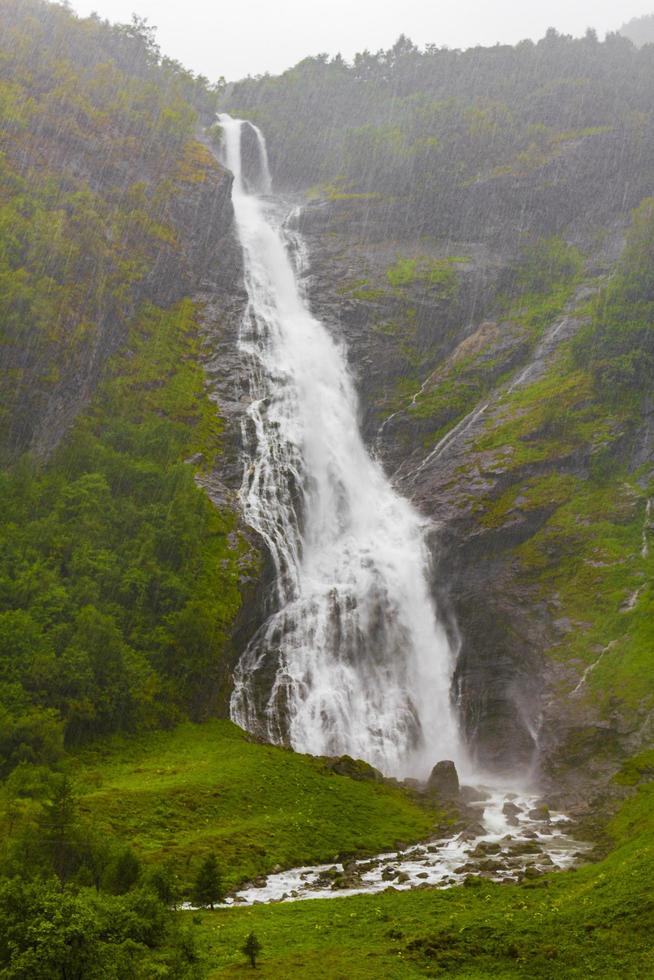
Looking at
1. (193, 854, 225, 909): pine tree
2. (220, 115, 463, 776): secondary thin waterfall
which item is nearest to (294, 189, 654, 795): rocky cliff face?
Answer: (220, 115, 463, 776): secondary thin waterfall

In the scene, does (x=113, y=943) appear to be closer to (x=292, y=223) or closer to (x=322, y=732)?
(x=322, y=732)

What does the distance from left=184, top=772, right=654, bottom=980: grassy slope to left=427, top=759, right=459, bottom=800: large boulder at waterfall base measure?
447 inches

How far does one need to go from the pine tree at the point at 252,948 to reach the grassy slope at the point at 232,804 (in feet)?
20.5

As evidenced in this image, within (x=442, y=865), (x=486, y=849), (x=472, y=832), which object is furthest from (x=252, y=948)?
(x=472, y=832)

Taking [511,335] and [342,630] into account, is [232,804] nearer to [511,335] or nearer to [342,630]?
[342,630]

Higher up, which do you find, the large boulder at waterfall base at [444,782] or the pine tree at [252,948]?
the pine tree at [252,948]

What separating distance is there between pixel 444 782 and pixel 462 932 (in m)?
15.8

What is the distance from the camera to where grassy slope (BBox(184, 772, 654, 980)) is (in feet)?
45.2

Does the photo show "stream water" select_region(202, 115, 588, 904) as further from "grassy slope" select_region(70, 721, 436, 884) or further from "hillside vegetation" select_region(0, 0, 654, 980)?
"hillside vegetation" select_region(0, 0, 654, 980)

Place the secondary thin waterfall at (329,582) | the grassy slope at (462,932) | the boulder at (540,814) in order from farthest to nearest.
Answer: the secondary thin waterfall at (329,582), the boulder at (540,814), the grassy slope at (462,932)

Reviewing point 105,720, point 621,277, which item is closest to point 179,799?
point 105,720

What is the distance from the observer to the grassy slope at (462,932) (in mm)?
13789

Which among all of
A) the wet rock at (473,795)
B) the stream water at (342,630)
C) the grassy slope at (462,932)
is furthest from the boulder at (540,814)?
the grassy slope at (462,932)

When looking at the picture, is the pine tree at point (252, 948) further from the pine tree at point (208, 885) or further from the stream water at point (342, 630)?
the stream water at point (342, 630)
